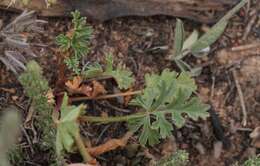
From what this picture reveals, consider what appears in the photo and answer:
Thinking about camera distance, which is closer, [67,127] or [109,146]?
[67,127]

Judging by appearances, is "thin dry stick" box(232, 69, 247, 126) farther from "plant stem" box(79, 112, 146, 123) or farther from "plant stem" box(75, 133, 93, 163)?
"plant stem" box(75, 133, 93, 163)

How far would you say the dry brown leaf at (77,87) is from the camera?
2.14 meters

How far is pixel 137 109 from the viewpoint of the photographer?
229cm

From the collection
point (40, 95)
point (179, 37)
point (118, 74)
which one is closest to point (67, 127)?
point (40, 95)

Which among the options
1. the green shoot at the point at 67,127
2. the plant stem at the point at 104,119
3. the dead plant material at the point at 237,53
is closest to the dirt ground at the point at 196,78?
the dead plant material at the point at 237,53

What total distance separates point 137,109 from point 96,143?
232 millimetres

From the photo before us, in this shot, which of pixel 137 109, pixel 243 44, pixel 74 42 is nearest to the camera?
pixel 74 42

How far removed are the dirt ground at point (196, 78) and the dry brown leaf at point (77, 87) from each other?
7cm

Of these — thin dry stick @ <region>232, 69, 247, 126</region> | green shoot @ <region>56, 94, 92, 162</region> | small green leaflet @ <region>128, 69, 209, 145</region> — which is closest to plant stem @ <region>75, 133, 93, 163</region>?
small green leaflet @ <region>128, 69, 209, 145</region>

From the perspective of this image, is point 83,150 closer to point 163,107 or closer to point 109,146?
point 109,146

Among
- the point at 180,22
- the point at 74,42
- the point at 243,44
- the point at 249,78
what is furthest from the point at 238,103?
the point at 74,42

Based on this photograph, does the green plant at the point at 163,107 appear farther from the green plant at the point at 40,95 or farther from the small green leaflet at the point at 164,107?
the green plant at the point at 40,95

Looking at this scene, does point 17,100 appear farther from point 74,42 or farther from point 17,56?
point 74,42

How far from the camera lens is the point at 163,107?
1.94 m
